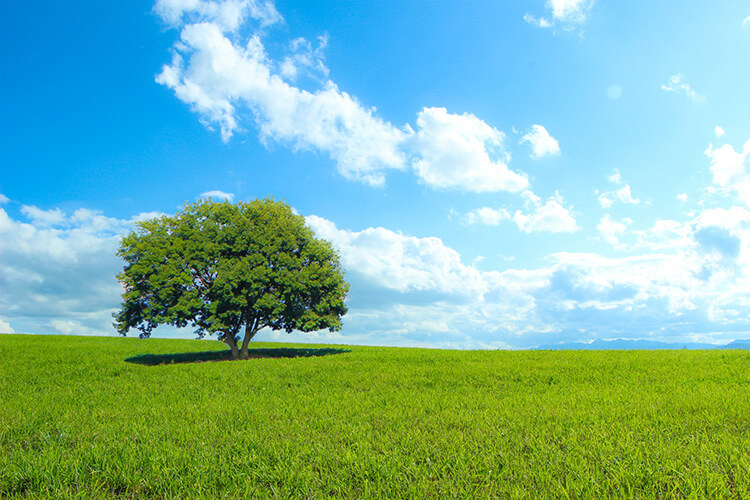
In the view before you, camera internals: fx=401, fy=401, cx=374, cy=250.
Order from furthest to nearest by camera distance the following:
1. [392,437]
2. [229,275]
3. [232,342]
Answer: [232,342], [229,275], [392,437]

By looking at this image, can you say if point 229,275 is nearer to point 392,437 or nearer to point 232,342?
point 232,342

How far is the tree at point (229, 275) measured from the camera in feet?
83.6

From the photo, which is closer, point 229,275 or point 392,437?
point 392,437

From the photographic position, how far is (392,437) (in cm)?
702

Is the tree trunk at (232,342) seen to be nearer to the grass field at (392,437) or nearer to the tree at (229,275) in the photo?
the tree at (229,275)

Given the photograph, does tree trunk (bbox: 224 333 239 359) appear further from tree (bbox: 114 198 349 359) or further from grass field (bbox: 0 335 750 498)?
grass field (bbox: 0 335 750 498)

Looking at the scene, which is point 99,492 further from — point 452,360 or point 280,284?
point 280,284

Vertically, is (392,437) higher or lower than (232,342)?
lower

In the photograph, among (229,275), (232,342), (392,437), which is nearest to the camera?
(392,437)

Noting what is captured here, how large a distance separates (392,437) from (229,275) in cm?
1999

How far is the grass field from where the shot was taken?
16.6 ft

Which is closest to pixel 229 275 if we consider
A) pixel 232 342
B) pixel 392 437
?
pixel 232 342

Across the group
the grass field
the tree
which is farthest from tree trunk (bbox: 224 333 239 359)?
the grass field

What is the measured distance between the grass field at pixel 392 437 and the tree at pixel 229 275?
34.9 feet
